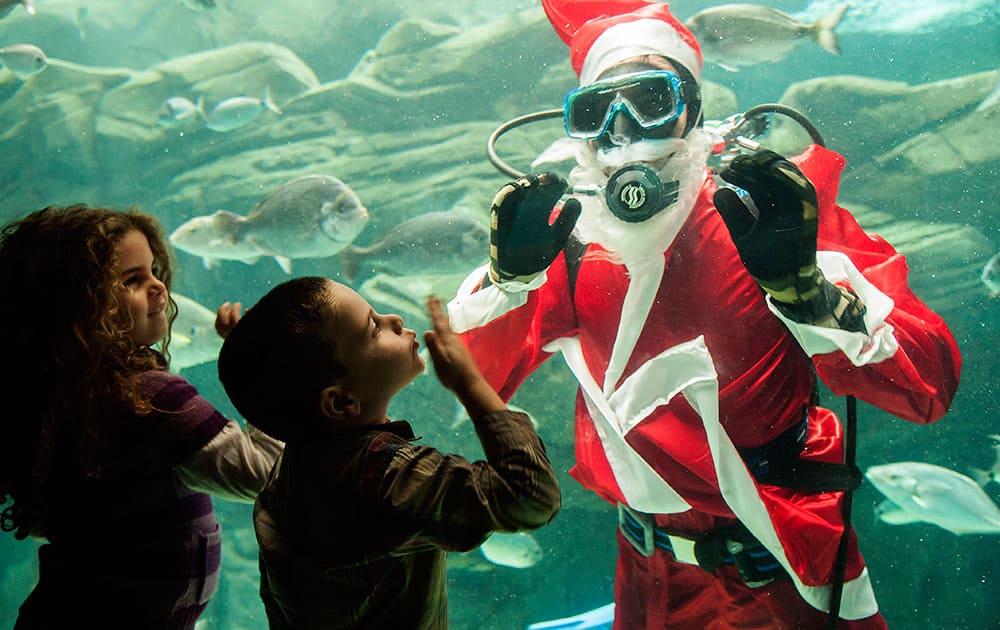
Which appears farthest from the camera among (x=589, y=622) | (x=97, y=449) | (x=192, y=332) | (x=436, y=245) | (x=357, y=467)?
(x=192, y=332)

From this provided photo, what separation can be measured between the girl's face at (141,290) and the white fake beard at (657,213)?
3.68 feet

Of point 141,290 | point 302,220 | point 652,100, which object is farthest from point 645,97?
point 302,220

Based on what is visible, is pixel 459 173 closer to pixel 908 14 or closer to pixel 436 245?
pixel 436 245

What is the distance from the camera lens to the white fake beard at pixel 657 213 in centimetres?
172

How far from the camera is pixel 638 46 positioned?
190 centimetres

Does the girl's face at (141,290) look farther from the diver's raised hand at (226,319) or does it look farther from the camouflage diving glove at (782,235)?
the camouflage diving glove at (782,235)

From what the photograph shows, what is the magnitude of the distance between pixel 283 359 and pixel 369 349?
132 mm

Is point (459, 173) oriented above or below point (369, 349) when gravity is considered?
below

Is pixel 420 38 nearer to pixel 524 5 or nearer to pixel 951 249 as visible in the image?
pixel 524 5

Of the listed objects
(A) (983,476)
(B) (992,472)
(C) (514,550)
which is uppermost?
(C) (514,550)

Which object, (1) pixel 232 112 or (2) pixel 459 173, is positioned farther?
(2) pixel 459 173

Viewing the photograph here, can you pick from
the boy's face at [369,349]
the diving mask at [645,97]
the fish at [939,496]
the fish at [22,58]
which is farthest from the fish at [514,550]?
the fish at [22,58]

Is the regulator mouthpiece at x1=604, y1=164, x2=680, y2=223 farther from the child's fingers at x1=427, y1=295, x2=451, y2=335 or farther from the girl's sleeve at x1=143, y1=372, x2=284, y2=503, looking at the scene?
the girl's sleeve at x1=143, y1=372, x2=284, y2=503

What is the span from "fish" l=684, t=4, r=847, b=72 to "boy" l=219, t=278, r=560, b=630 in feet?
12.7
